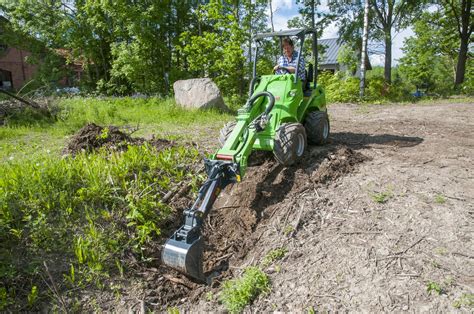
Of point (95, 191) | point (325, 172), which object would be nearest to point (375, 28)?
point (325, 172)

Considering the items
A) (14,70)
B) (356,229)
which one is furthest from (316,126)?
(14,70)

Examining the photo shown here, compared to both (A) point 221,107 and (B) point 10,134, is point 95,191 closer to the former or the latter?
(B) point 10,134

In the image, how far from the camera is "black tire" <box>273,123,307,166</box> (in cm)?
464

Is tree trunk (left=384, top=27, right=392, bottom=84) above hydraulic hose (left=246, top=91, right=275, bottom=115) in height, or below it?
above

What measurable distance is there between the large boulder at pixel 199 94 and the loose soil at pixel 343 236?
20.3ft

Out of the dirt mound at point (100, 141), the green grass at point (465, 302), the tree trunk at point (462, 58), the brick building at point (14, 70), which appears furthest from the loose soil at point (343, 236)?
the brick building at point (14, 70)

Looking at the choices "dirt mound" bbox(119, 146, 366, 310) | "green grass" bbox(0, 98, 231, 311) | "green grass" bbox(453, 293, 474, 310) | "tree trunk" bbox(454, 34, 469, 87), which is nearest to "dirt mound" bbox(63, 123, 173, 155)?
"green grass" bbox(0, 98, 231, 311)

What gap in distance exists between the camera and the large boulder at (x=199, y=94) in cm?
1111

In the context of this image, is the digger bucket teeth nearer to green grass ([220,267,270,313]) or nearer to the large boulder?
→ green grass ([220,267,270,313])

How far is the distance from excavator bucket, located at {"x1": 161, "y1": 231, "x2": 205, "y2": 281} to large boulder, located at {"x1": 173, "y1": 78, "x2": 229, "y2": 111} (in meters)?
8.15

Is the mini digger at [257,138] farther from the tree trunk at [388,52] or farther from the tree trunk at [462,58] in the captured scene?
the tree trunk at [462,58]

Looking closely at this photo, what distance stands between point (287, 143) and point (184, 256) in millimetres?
2147

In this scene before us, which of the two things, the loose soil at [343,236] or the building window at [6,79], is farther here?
the building window at [6,79]

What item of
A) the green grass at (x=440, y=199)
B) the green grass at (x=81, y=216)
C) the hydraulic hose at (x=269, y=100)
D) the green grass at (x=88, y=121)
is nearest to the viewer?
the green grass at (x=81, y=216)
